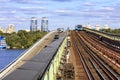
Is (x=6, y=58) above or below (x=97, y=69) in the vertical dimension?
below

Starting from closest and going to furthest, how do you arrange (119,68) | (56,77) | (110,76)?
(56,77) → (110,76) → (119,68)

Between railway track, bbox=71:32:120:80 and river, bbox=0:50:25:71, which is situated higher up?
railway track, bbox=71:32:120:80

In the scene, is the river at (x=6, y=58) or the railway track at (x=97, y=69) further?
the river at (x=6, y=58)

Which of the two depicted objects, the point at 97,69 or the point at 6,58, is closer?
the point at 97,69

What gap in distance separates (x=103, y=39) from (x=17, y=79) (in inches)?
3027

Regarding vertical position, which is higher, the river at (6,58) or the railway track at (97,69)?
the railway track at (97,69)

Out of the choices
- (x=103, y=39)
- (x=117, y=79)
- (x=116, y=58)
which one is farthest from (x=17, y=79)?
(x=103, y=39)

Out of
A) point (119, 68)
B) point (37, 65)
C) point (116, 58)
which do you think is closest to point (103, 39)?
point (116, 58)

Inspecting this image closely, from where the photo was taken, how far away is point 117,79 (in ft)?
82.4

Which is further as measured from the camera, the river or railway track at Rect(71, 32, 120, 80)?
the river

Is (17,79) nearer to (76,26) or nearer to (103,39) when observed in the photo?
(103,39)

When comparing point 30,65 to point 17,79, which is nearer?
point 17,79

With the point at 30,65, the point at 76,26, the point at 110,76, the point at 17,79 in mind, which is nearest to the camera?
the point at 17,79

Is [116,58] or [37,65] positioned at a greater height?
[37,65]
